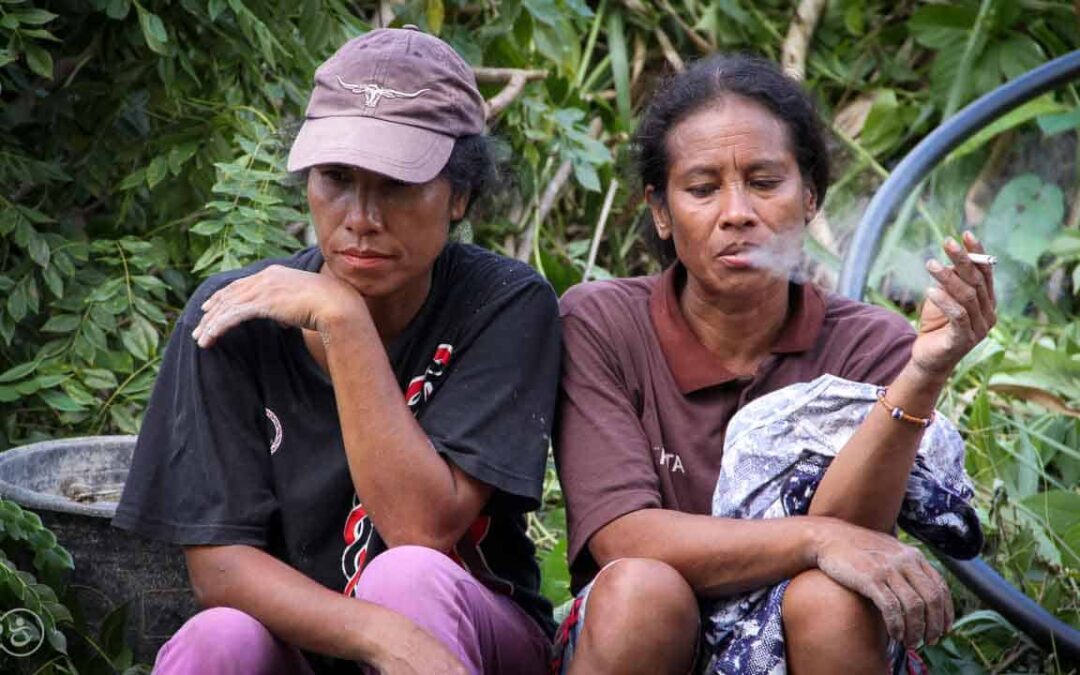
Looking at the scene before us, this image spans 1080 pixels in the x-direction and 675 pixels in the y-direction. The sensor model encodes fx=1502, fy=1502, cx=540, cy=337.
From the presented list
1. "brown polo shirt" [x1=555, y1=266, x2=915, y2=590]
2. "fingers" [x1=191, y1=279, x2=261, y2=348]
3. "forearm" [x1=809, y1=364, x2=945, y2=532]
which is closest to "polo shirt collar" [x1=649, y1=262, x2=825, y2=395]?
"brown polo shirt" [x1=555, y1=266, x2=915, y2=590]

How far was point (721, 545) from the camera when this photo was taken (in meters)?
2.37

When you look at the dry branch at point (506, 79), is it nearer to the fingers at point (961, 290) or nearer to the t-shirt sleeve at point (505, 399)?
the t-shirt sleeve at point (505, 399)

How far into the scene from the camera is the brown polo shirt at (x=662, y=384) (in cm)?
252

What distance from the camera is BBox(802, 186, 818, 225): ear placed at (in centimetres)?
268

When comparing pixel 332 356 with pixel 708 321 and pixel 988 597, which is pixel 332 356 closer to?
pixel 708 321

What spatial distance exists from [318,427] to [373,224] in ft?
1.21

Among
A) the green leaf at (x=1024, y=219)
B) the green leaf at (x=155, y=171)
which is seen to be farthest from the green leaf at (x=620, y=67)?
the green leaf at (x=155, y=171)

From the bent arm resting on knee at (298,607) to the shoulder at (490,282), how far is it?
1.85 feet

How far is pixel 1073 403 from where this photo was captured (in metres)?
4.04

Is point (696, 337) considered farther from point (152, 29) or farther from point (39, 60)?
point (39, 60)

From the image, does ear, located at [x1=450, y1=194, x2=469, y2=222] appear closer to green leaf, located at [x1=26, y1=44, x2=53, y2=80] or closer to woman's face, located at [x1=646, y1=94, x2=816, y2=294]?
woman's face, located at [x1=646, y1=94, x2=816, y2=294]

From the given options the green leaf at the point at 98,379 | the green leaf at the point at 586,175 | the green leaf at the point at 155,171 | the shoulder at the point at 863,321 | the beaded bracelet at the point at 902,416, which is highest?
the shoulder at the point at 863,321

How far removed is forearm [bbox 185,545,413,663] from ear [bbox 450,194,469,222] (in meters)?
0.67

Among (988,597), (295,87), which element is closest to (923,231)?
(988,597)
